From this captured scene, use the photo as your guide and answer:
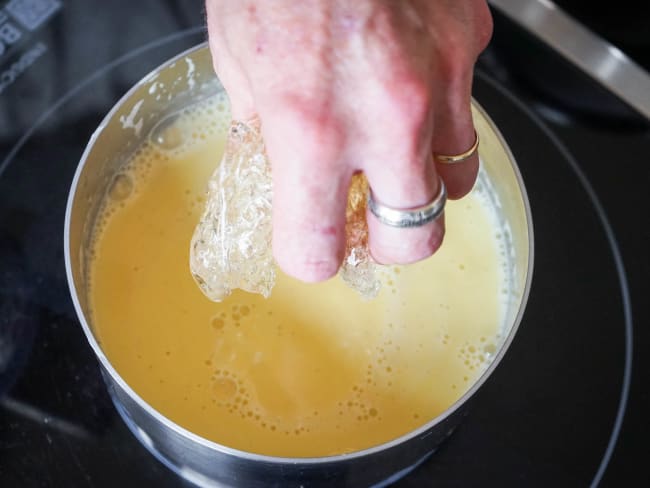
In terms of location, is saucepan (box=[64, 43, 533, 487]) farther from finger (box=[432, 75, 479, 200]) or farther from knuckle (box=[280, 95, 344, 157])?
knuckle (box=[280, 95, 344, 157])

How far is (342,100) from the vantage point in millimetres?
601

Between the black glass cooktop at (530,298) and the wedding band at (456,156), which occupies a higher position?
the wedding band at (456,156)

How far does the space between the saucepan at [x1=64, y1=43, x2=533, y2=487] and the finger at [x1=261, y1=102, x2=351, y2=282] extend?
0.17 metres

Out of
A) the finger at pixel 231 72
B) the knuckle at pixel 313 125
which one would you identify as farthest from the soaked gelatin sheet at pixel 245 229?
the knuckle at pixel 313 125

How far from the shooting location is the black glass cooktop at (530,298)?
2.81ft

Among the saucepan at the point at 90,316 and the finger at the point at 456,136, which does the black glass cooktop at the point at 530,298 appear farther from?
the finger at the point at 456,136

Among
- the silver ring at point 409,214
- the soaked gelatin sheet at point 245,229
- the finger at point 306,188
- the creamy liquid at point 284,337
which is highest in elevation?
the finger at point 306,188

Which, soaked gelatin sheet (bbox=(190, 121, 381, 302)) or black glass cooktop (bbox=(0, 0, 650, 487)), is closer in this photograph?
soaked gelatin sheet (bbox=(190, 121, 381, 302))

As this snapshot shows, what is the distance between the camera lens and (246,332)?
87 cm

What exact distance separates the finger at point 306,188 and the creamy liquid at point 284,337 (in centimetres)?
24

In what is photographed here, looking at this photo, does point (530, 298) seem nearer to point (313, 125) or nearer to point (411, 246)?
point (411, 246)

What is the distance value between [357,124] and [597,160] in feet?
1.80

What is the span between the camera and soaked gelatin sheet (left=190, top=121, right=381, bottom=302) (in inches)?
28.8

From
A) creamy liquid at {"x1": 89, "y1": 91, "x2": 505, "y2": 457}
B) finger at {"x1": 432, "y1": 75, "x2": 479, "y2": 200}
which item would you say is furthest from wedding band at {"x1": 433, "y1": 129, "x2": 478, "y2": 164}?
creamy liquid at {"x1": 89, "y1": 91, "x2": 505, "y2": 457}
